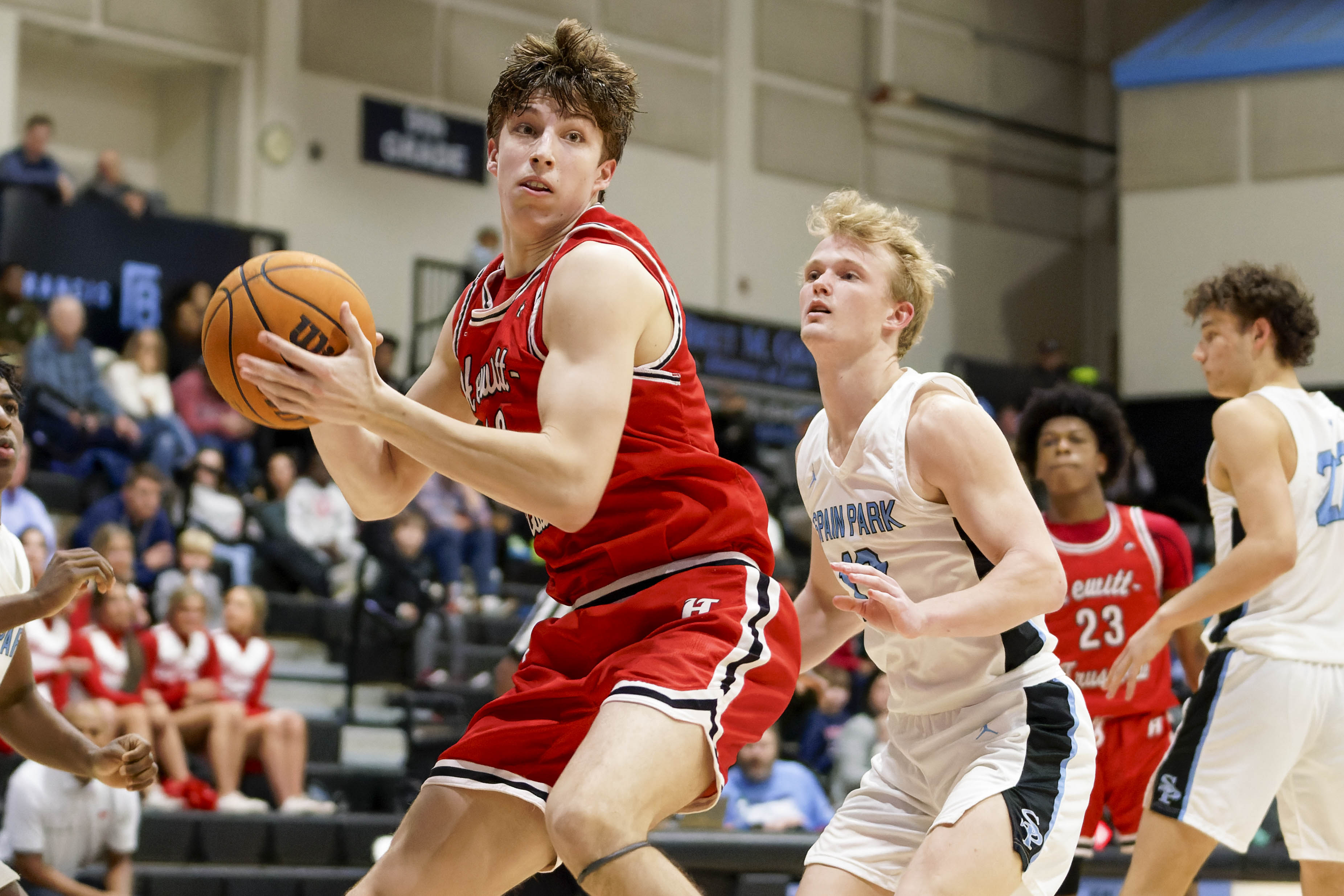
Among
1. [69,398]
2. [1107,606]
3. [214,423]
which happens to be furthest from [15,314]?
[1107,606]

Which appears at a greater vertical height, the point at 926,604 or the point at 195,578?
the point at 926,604

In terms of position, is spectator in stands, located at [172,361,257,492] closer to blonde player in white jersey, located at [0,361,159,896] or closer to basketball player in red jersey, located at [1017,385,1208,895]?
basketball player in red jersey, located at [1017,385,1208,895]

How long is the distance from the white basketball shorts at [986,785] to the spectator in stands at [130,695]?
16.3 ft

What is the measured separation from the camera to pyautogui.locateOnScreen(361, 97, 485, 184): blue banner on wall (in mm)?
15258

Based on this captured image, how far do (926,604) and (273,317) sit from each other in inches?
53.3

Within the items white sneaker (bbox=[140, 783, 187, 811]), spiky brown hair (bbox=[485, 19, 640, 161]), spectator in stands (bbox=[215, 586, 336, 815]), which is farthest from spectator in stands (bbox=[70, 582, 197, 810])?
spiky brown hair (bbox=[485, 19, 640, 161])

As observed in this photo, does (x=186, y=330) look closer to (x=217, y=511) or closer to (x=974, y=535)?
(x=217, y=511)

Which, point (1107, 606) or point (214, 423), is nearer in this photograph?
point (1107, 606)

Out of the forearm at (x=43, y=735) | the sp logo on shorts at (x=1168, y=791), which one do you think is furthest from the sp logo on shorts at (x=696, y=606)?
the sp logo on shorts at (x=1168, y=791)

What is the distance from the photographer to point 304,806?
8.08m

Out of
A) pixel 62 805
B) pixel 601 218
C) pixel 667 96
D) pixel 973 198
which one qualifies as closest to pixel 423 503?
pixel 62 805

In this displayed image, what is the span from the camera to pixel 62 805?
6.62 meters

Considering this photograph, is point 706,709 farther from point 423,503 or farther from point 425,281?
point 425,281

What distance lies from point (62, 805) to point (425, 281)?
28.6 feet
